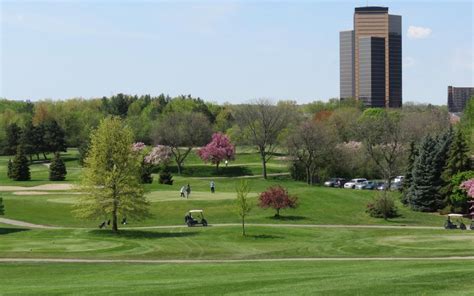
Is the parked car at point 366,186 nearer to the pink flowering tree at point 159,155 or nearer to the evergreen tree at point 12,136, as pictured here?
the pink flowering tree at point 159,155

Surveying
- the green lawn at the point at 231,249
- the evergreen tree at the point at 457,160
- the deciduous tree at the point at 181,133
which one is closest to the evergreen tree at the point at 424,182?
the evergreen tree at the point at 457,160

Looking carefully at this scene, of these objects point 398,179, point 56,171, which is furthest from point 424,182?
point 56,171

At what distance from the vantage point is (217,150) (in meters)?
109

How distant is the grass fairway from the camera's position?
26.5m

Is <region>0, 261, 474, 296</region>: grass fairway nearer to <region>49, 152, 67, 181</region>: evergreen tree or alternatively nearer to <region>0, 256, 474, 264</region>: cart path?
<region>0, 256, 474, 264</region>: cart path

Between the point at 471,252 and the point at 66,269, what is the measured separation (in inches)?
888

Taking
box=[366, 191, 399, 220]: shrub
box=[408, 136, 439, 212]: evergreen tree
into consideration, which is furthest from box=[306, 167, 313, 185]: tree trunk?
box=[366, 191, 399, 220]: shrub

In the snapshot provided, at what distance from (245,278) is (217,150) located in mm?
78874

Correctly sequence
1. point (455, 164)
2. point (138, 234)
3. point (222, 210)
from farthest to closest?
point (455, 164) < point (222, 210) < point (138, 234)

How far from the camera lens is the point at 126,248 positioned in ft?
148

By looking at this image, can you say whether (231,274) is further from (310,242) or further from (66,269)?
(310,242)

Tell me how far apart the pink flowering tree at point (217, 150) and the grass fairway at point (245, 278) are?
71207 mm

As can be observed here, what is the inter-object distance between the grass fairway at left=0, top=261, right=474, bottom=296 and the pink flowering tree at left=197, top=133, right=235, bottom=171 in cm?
7121

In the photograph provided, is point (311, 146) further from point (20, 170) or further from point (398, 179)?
point (20, 170)
